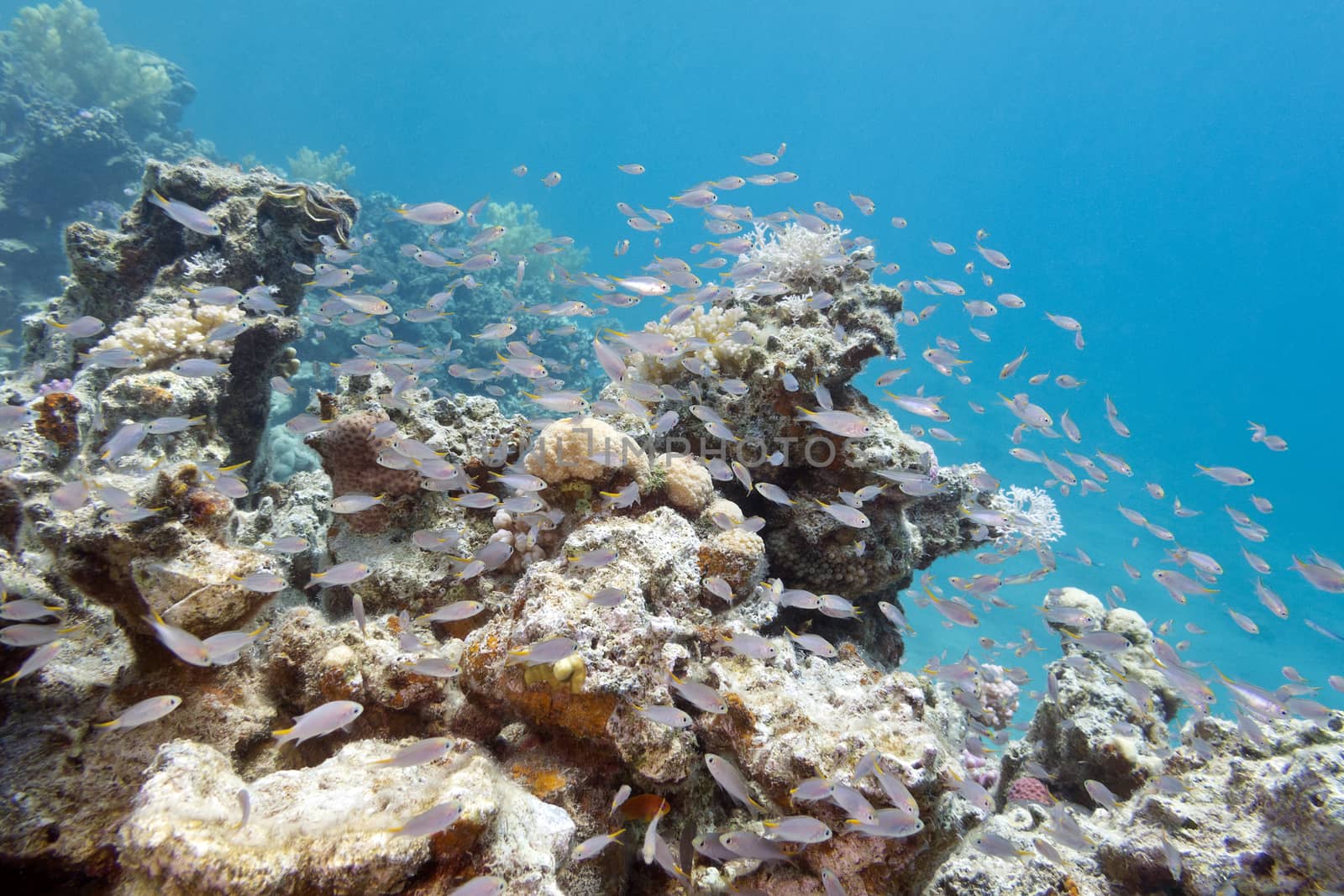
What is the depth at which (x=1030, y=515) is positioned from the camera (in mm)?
7758

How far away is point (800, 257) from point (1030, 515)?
189 inches

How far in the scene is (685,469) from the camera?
187 inches

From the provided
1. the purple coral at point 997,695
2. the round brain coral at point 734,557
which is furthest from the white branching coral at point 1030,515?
the round brain coral at point 734,557

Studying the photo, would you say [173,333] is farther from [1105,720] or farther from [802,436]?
[1105,720]

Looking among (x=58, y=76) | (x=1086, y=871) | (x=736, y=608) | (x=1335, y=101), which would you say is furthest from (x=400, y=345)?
(x=1335, y=101)

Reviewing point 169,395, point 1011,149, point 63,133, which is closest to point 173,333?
point 169,395

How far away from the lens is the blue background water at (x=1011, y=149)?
60.3 m

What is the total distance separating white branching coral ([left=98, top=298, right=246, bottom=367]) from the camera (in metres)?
5.95

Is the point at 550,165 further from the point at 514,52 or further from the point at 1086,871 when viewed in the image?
the point at 1086,871

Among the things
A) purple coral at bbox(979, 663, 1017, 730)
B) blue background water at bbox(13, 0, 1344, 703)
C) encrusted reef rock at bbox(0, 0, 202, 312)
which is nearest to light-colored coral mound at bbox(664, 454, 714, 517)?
purple coral at bbox(979, 663, 1017, 730)

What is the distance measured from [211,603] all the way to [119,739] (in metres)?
0.82

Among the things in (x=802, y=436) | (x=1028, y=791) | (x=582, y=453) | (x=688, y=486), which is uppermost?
(x=802, y=436)

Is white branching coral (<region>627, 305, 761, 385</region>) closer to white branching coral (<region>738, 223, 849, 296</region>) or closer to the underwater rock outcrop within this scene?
white branching coral (<region>738, 223, 849, 296</region>)

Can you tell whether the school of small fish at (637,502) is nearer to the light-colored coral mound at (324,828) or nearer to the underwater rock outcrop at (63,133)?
the light-colored coral mound at (324,828)
